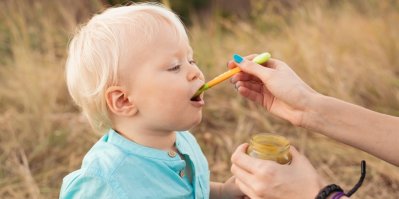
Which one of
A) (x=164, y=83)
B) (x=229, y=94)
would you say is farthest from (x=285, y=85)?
(x=229, y=94)

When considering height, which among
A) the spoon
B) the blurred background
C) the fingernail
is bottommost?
the blurred background

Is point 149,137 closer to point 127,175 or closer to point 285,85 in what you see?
point 127,175

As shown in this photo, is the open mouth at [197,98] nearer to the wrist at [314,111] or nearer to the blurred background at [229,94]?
the wrist at [314,111]

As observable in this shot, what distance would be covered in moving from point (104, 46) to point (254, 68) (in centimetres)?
43

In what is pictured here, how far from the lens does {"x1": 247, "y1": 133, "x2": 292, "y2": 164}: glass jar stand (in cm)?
129

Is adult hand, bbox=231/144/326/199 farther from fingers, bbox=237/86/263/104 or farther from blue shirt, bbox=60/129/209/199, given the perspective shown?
fingers, bbox=237/86/263/104

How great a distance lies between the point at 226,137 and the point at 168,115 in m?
1.49

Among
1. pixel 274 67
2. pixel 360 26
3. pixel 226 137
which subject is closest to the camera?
pixel 274 67

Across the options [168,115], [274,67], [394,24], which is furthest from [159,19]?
[394,24]

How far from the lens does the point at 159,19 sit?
146cm

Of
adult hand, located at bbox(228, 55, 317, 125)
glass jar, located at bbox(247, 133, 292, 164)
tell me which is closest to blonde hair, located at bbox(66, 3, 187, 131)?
adult hand, located at bbox(228, 55, 317, 125)

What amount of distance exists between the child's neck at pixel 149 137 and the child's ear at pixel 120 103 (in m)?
0.07

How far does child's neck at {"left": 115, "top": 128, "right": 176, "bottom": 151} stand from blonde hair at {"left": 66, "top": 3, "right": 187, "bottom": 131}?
9cm

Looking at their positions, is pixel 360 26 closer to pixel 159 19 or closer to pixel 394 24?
pixel 394 24
